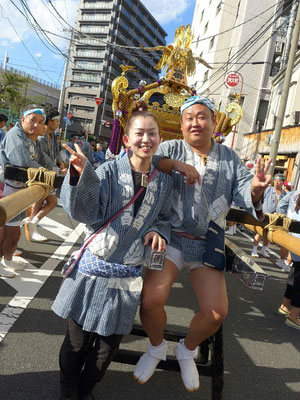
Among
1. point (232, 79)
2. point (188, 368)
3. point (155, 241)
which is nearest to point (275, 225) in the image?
point (155, 241)

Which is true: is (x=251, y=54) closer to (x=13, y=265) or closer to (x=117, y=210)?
(x=13, y=265)

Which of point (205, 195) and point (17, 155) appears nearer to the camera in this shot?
point (205, 195)

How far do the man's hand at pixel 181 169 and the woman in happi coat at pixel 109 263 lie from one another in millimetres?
132

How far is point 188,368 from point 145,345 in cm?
79

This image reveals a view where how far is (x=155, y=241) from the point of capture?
1.70 metres

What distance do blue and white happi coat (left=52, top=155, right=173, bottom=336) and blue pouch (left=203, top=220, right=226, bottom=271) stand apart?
413 mm

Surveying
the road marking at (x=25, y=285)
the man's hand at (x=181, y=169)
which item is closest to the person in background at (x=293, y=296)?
the man's hand at (x=181, y=169)

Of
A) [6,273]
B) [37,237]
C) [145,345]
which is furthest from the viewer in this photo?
[37,237]

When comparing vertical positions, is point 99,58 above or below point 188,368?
above

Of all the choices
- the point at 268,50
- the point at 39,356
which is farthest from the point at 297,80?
the point at 39,356

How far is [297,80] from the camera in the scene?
1345 centimetres

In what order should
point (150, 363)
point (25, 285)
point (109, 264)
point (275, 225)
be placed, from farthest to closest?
point (25, 285) → point (275, 225) → point (150, 363) → point (109, 264)

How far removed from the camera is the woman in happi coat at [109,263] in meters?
1.65

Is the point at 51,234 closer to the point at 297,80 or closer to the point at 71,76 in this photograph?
the point at 297,80
